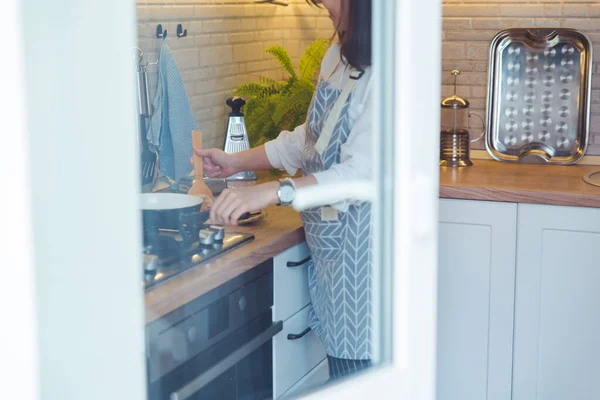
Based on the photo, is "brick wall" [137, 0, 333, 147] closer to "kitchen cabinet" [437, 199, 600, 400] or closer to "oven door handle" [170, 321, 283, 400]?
"oven door handle" [170, 321, 283, 400]

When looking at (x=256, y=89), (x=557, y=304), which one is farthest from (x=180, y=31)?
(x=557, y=304)

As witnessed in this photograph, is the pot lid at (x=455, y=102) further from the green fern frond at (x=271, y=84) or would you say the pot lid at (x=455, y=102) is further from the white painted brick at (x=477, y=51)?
the green fern frond at (x=271, y=84)

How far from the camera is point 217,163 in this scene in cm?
170

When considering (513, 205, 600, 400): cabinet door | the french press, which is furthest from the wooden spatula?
the french press

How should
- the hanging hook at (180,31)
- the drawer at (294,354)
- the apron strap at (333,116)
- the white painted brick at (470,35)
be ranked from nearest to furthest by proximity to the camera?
the drawer at (294,354) → the apron strap at (333,116) → the hanging hook at (180,31) → the white painted brick at (470,35)

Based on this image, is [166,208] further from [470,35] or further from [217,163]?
[470,35]

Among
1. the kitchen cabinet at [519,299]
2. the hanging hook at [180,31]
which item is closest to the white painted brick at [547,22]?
the kitchen cabinet at [519,299]

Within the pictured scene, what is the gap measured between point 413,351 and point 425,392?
115 millimetres

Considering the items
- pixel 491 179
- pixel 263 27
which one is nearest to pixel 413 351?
pixel 263 27

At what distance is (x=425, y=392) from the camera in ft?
5.22

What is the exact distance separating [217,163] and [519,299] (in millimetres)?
1265

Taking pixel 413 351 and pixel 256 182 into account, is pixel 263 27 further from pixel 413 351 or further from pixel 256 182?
pixel 413 351

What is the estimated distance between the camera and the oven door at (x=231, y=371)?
1.28 m

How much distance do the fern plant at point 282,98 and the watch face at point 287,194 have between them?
33 centimetres
